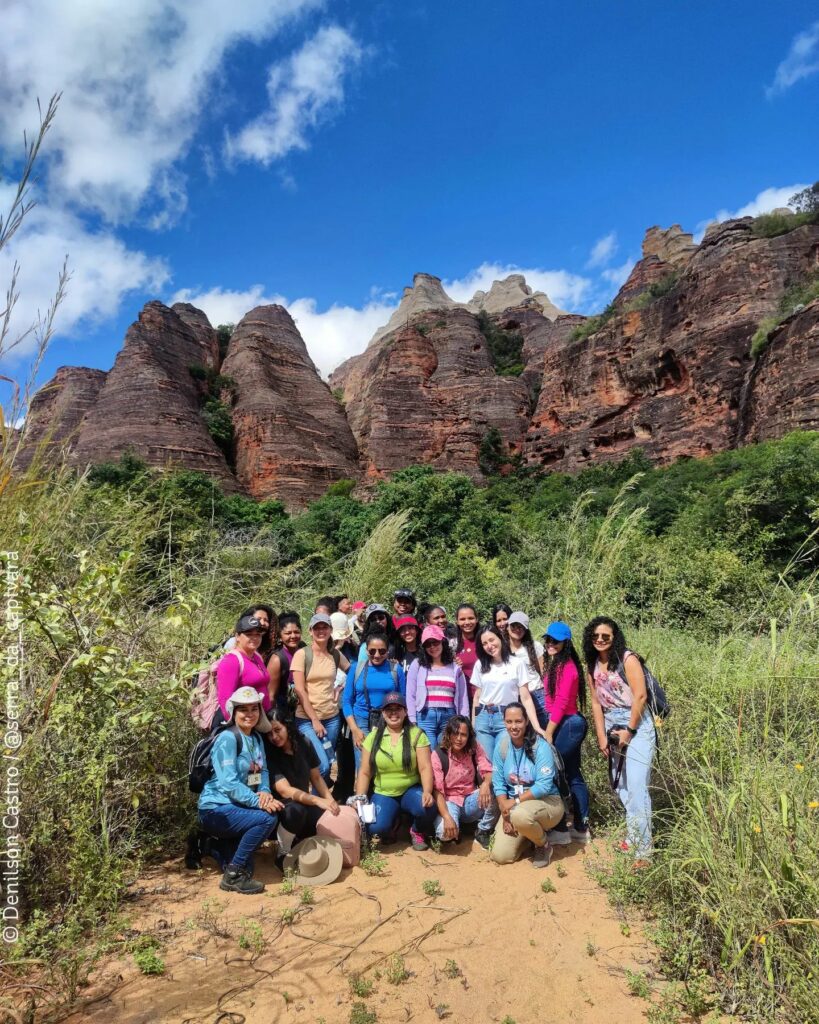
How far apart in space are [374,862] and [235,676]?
1396 millimetres

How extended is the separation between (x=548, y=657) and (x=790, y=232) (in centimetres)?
2310

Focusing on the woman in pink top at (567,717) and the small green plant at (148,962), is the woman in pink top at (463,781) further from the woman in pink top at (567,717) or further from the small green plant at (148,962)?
the small green plant at (148,962)

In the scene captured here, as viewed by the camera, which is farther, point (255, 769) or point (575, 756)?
point (575, 756)

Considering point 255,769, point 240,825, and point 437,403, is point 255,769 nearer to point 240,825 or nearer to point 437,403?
point 240,825

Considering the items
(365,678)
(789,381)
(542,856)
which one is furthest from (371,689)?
(789,381)

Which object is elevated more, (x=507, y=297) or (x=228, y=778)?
(x=507, y=297)

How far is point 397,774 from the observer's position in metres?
3.66

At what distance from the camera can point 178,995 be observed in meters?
2.15

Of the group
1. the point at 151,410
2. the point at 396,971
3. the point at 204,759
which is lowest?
the point at 396,971

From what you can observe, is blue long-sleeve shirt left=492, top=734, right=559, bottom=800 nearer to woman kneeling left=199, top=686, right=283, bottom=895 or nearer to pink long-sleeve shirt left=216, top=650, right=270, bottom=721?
woman kneeling left=199, top=686, right=283, bottom=895

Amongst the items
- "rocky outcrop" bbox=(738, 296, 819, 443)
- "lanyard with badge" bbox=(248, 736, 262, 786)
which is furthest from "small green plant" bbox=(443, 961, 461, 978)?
"rocky outcrop" bbox=(738, 296, 819, 443)

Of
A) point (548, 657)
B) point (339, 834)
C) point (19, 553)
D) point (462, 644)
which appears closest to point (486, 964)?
point (339, 834)

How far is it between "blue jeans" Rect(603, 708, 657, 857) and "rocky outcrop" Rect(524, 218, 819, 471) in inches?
664

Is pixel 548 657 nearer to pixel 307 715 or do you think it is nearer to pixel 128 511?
pixel 307 715
